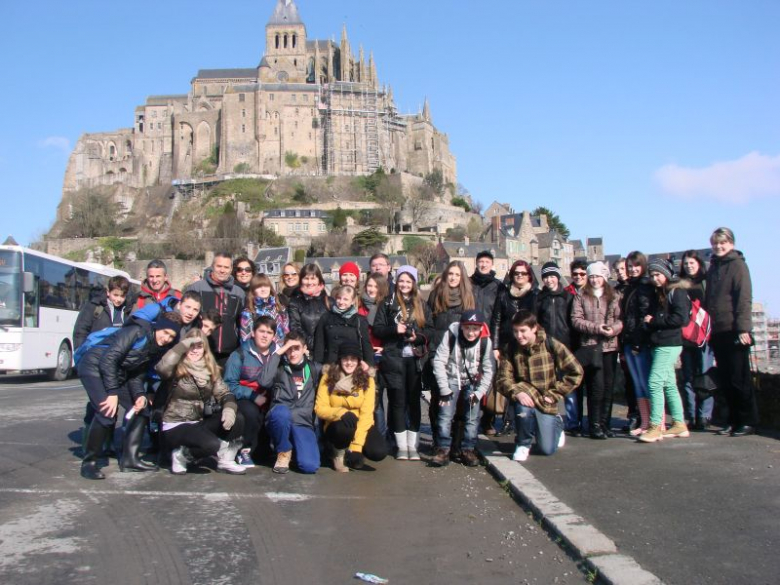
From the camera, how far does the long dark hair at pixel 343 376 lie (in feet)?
23.8

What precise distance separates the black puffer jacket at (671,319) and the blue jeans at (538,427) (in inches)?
59.9

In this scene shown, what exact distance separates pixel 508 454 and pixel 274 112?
98171 mm

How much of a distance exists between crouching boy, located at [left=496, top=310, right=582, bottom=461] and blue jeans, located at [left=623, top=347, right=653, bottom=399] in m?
1.11

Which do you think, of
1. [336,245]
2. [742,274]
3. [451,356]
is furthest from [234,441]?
[336,245]

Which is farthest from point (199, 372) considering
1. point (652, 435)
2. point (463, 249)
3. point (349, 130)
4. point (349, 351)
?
point (349, 130)

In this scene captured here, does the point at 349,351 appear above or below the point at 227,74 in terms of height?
below

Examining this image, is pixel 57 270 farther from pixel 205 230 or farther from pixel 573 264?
pixel 205 230

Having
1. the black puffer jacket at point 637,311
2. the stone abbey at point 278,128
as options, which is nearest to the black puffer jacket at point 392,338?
the black puffer jacket at point 637,311

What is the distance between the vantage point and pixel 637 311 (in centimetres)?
818

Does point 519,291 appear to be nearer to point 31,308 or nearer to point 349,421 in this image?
point 349,421

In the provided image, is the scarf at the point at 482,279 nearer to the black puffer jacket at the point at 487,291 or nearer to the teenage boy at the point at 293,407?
the black puffer jacket at the point at 487,291

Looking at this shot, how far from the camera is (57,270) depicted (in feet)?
63.1

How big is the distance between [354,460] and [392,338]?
1376 millimetres

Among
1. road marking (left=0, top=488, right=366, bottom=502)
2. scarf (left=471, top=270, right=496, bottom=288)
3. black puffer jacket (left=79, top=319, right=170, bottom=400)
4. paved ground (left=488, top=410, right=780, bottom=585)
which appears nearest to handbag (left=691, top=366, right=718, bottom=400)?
paved ground (left=488, top=410, right=780, bottom=585)
